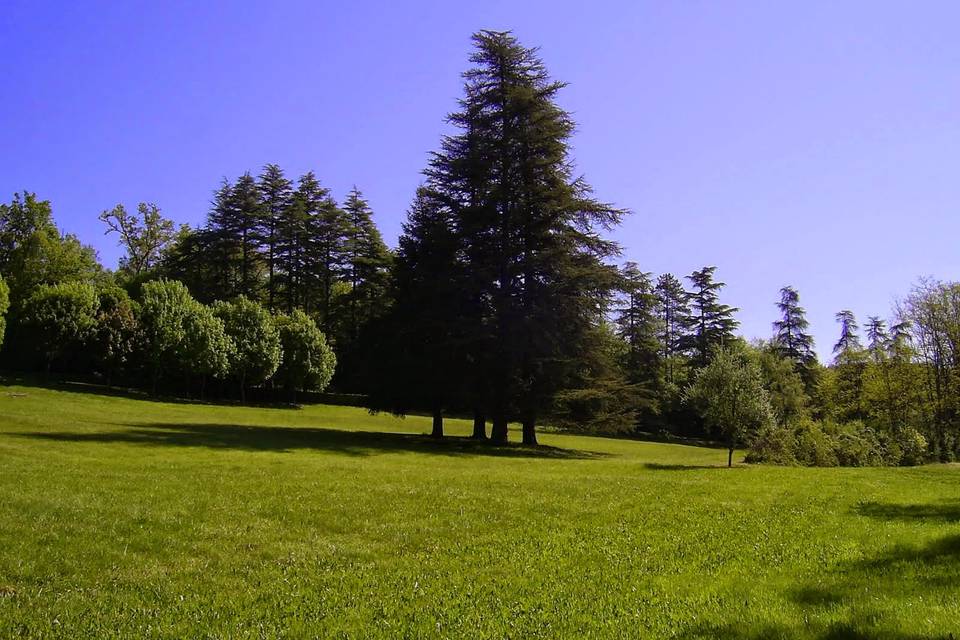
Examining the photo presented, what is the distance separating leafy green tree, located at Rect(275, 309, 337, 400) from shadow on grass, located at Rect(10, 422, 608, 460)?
21.8m

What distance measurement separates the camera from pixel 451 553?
33.3 ft

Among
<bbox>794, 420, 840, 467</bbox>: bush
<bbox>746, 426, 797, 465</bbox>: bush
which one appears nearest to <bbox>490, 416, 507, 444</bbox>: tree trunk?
<bbox>746, 426, 797, 465</bbox>: bush

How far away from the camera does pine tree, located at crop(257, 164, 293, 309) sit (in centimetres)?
6744

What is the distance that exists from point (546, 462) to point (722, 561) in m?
17.1

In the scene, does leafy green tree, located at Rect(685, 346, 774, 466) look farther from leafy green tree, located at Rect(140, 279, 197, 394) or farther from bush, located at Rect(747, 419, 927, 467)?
leafy green tree, located at Rect(140, 279, 197, 394)

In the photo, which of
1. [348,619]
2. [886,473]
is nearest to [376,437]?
[886,473]

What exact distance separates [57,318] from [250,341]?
46.3 feet

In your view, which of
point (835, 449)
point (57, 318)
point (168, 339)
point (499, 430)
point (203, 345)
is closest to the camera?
point (835, 449)

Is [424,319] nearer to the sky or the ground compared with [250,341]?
nearer to the sky

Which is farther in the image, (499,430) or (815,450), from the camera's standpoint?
(499,430)

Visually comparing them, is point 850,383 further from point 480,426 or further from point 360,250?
point 360,250

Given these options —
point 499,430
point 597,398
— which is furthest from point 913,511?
point 499,430

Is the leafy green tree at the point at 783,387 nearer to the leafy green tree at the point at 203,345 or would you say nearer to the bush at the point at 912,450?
the bush at the point at 912,450

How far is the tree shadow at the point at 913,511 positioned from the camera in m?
13.0
